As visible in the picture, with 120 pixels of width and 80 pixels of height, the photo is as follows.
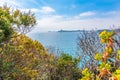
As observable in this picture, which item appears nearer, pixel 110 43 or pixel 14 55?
pixel 110 43

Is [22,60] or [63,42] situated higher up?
[22,60]

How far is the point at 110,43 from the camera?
2.00 m

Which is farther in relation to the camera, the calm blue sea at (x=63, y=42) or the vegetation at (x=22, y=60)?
the calm blue sea at (x=63, y=42)

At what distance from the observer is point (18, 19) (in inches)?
345

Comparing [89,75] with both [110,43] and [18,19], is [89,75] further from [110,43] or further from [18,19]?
[18,19]

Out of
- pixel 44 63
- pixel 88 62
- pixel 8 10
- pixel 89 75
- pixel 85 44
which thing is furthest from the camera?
pixel 85 44

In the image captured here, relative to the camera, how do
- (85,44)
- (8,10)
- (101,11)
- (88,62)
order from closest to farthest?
1. (8,10)
2. (88,62)
3. (85,44)
4. (101,11)

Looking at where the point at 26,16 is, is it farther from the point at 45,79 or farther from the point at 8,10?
the point at 45,79

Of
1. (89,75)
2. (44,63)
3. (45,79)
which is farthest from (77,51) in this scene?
(89,75)

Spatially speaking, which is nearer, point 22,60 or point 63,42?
point 22,60

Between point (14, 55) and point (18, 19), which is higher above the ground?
point (18, 19)

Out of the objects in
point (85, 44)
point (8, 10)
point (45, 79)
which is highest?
point (8, 10)

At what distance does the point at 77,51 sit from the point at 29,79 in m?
4.81

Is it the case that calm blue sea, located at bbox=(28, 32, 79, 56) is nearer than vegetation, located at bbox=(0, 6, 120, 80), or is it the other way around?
vegetation, located at bbox=(0, 6, 120, 80)
